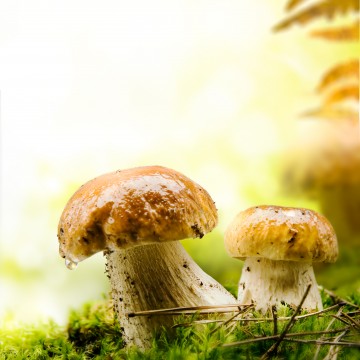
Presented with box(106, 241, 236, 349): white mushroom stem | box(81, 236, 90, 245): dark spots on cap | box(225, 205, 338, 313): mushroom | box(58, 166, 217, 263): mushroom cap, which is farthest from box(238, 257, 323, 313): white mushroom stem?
box(81, 236, 90, 245): dark spots on cap

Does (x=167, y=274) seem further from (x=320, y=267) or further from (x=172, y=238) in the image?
(x=320, y=267)

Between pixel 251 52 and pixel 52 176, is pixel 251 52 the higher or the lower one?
the higher one

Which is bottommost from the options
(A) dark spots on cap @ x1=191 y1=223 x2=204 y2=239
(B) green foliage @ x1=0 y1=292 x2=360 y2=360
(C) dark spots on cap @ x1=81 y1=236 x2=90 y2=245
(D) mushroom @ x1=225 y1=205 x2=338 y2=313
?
(B) green foliage @ x1=0 y1=292 x2=360 y2=360

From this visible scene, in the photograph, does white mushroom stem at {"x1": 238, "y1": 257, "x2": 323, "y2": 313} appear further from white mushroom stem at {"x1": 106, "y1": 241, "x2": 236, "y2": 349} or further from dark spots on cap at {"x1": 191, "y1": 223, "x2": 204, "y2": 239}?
dark spots on cap at {"x1": 191, "y1": 223, "x2": 204, "y2": 239}

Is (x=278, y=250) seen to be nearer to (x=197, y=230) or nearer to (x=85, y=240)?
(x=197, y=230)

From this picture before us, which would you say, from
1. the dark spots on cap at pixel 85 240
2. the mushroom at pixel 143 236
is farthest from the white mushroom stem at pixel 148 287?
the dark spots on cap at pixel 85 240

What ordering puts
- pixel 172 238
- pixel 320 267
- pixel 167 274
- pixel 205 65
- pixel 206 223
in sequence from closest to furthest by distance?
pixel 172 238 < pixel 206 223 < pixel 167 274 < pixel 320 267 < pixel 205 65

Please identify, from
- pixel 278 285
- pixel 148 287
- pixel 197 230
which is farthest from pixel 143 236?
pixel 278 285

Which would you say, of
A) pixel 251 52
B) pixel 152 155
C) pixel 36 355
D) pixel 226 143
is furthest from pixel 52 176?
pixel 36 355
